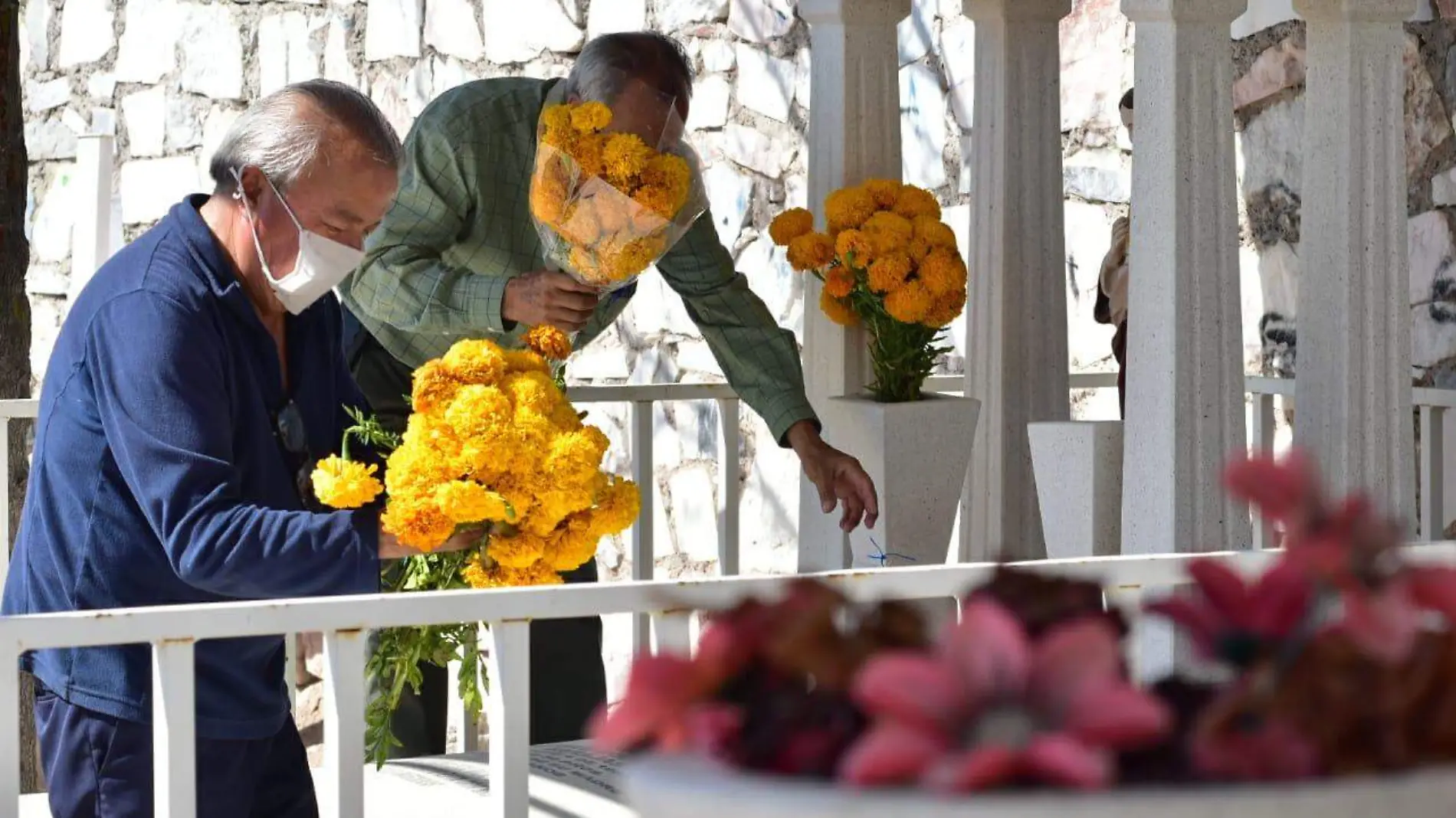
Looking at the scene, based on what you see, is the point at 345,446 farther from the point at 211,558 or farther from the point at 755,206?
the point at 755,206

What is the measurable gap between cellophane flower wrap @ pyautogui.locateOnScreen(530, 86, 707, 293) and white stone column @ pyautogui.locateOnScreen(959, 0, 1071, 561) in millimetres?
772

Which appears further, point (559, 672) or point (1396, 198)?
point (559, 672)

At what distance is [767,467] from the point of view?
17.1 feet

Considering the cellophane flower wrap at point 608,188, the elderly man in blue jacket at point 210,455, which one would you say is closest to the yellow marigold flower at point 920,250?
the cellophane flower wrap at point 608,188

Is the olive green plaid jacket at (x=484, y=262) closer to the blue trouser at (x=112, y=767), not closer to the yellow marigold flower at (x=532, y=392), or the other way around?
the yellow marigold flower at (x=532, y=392)

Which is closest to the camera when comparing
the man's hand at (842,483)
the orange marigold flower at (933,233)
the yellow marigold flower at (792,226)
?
the man's hand at (842,483)

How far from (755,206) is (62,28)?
3612 millimetres

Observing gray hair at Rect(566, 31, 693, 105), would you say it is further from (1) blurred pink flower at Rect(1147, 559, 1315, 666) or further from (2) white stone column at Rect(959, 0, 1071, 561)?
(1) blurred pink flower at Rect(1147, 559, 1315, 666)

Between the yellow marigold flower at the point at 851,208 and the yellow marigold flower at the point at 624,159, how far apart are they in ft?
1.72

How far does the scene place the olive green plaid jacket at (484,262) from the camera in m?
→ 2.89

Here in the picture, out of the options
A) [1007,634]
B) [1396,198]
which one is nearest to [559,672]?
[1396,198]

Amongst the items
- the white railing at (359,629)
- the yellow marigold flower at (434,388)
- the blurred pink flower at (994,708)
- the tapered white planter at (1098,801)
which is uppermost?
the yellow marigold flower at (434,388)

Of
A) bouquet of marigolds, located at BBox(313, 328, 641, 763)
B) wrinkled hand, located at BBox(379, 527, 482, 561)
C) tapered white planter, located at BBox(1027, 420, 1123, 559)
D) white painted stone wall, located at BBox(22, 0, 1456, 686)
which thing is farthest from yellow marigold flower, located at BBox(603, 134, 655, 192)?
white painted stone wall, located at BBox(22, 0, 1456, 686)

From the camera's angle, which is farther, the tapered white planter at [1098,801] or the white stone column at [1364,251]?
the white stone column at [1364,251]
